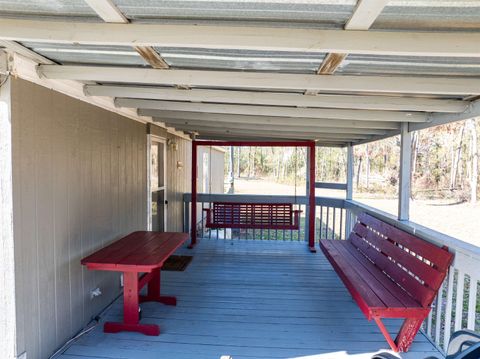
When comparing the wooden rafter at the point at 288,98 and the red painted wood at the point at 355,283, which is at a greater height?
the wooden rafter at the point at 288,98

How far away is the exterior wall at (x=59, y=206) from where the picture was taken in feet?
6.81

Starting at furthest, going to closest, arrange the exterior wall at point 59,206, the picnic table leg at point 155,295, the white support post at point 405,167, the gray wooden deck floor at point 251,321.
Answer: the white support post at point 405,167, the picnic table leg at point 155,295, the gray wooden deck floor at point 251,321, the exterior wall at point 59,206

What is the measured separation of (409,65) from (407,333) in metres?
2.02

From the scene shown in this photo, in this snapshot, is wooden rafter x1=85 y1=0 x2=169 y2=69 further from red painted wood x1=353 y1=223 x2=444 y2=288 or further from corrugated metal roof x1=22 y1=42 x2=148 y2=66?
red painted wood x1=353 y1=223 x2=444 y2=288

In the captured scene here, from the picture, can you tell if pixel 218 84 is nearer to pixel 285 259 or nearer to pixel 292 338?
pixel 292 338

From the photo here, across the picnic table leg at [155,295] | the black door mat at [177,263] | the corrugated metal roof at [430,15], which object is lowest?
the black door mat at [177,263]

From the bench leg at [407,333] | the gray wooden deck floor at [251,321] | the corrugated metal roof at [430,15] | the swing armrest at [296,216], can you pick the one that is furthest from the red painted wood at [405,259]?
the corrugated metal roof at [430,15]

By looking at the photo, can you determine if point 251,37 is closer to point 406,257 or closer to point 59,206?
point 59,206

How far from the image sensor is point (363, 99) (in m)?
2.56

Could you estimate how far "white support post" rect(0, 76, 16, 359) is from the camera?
196 cm

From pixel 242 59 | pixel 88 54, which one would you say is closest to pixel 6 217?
pixel 88 54

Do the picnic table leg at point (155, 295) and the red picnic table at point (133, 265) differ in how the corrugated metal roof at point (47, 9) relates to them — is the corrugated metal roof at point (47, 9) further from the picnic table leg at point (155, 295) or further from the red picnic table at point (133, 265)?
the picnic table leg at point (155, 295)

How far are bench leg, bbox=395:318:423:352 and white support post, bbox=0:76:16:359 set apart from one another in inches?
109

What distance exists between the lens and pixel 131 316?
2785 mm
